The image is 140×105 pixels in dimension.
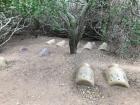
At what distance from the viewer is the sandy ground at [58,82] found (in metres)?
4.19

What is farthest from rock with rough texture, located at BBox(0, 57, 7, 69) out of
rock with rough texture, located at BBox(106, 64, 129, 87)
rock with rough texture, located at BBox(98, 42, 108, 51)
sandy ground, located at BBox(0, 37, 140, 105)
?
rock with rough texture, located at BBox(98, 42, 108, 51)

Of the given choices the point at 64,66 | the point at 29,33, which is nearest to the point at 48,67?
the point at 64,66

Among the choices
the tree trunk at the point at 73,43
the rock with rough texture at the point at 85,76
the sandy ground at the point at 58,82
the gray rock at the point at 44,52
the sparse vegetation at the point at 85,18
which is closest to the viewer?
the sandy ground at the point at 58,82

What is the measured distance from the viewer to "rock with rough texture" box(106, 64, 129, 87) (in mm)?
4523

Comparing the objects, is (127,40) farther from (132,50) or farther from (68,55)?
(68,55)

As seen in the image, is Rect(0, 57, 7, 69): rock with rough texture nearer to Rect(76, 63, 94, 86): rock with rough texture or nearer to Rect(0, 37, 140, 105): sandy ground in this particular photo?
Rect(0, 37, 140, 105): sandy ground

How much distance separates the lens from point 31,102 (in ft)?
13.4

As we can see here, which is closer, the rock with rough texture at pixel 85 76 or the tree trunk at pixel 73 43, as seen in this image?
the rock with rough texture at pixel 85 76

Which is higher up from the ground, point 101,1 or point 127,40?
point 101,1

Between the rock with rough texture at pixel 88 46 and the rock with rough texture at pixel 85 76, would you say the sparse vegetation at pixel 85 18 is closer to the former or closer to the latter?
the rock with rough texture at pixel 88 46

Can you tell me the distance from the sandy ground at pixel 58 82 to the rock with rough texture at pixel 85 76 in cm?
8

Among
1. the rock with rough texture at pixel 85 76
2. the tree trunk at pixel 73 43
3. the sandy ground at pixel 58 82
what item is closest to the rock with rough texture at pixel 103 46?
the sandy ground at pixel 58 82

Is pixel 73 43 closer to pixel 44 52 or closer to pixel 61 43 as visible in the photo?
pixel 44 52

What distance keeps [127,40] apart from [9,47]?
2565 mm
